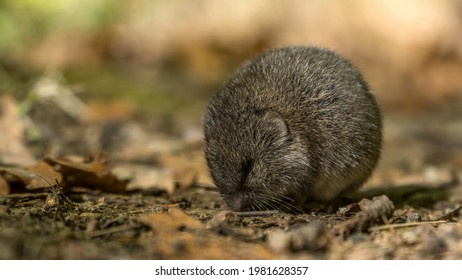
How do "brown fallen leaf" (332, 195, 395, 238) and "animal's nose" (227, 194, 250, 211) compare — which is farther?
"animal's nose" (227, 194, 250, 211)

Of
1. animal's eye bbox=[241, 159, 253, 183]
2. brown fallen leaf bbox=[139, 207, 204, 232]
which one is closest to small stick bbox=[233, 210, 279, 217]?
animal's eye bbox=[241, 159, 253, 183]

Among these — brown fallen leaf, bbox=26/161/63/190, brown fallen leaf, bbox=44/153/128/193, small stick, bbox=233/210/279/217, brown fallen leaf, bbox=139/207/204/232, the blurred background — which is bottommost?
brown fallen leaf, bbox=139/207/204/232

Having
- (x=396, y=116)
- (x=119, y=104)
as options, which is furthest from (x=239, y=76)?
(x=396, y=116)

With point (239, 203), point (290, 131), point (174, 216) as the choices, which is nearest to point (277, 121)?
point (290, 131)

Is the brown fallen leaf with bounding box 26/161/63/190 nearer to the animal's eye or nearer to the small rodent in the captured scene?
the small rodent

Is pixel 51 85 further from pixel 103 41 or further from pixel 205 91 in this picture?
pixel 103 41

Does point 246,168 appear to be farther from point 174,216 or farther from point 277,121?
point 174,216

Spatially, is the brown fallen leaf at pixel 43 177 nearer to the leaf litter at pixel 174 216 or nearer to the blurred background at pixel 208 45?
the leaf litter at pixel 174 216
